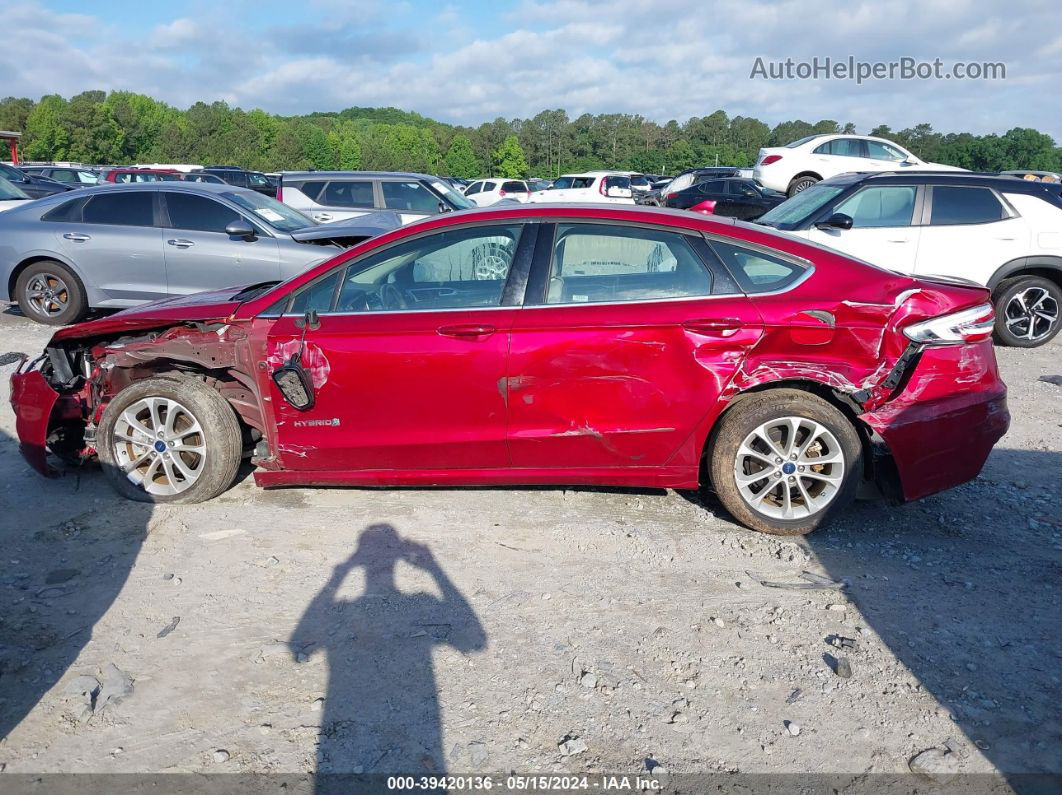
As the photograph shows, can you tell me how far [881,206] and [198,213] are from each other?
7.29 meters

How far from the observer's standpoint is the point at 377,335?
4.34m

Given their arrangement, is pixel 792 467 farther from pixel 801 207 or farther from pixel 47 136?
pixel 47 136

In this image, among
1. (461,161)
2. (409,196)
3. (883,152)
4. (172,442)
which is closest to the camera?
(172,442)

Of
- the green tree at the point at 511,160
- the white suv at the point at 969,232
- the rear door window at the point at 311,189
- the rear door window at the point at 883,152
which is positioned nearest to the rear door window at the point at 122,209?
the rear door window at the point at 311,189

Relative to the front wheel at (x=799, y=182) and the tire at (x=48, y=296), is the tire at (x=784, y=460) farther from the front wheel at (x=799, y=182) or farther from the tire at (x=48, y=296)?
the front wheel at (x=799, y=182)

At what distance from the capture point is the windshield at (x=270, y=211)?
9.22 metres

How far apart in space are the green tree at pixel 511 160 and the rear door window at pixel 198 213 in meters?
68.9

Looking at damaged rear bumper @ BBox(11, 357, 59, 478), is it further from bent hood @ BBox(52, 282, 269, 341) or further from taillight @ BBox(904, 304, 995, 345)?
taillight @ BBox(904, 304, 995, 345)

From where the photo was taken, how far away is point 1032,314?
8836 mm

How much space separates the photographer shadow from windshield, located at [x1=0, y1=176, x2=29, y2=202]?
1255 centimetres

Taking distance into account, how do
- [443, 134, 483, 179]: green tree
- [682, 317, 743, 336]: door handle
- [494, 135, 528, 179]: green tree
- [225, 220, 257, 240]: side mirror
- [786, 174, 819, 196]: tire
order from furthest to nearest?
[494, 135, 528, 179]: green tree
[443, 134, 483, 179]: green tree
[786, 174, 819, 196]: tire
[225, 220, 257, 240]: side mirror
[682, 317, 743, 336]: door handle

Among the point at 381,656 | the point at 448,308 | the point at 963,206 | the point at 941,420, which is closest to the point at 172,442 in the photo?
the point at 448,308

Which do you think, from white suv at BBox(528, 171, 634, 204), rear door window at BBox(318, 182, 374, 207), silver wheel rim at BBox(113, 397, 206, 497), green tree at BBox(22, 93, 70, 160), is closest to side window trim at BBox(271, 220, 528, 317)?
silver wheel rim at BBox(113, 397, 206, 497)

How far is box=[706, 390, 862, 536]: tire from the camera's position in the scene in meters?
4.23
